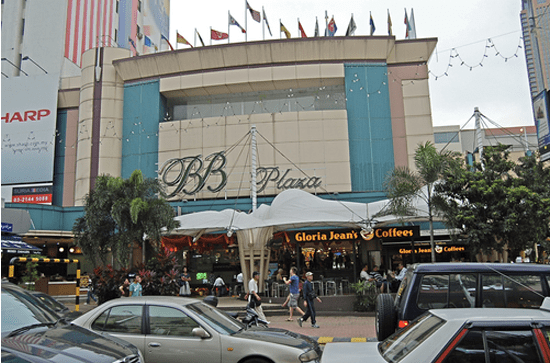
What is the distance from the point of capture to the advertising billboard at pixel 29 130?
3353 centimetres

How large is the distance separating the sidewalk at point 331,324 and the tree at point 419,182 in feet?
13.8

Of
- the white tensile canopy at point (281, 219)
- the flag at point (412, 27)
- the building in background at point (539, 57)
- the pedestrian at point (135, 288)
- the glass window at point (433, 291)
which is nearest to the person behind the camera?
the glass window at point (433, 291)

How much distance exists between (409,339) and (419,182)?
1443 cm

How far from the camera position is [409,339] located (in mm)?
4562

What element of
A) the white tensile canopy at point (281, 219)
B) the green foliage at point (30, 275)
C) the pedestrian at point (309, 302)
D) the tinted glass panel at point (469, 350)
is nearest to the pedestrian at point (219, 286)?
the white tensile canopy at point (281, 219)

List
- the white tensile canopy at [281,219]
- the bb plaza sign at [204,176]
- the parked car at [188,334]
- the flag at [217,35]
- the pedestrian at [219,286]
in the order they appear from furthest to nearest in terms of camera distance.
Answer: the flag at [217,35]
the bb plaza sign at [204,176]
the pedestrian at [219,286]
the white tensile canopy at [281,219]
the parked car at [188,334]

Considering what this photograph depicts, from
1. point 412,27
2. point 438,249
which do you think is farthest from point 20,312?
point 412,27

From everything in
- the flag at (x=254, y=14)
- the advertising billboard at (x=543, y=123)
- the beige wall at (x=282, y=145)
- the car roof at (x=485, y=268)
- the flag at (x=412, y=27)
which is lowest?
the car roof at (x=485, y=268)

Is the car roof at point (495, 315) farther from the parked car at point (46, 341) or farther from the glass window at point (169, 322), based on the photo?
the glass window at point (169, 322)

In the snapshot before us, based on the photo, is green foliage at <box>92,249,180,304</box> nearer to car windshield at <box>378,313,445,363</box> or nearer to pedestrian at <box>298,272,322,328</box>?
pedestrian at <box>298,272,322,328</box>

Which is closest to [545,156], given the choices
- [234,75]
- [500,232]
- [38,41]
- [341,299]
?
[500,232]

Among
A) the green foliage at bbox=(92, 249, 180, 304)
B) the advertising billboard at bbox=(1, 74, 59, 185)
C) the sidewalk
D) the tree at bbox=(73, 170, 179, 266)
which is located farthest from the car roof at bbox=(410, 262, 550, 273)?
the advertising billboard at bbox=(1, 74, 59, 185)

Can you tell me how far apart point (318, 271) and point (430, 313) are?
20.8m

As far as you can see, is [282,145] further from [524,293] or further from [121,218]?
[524,293]
